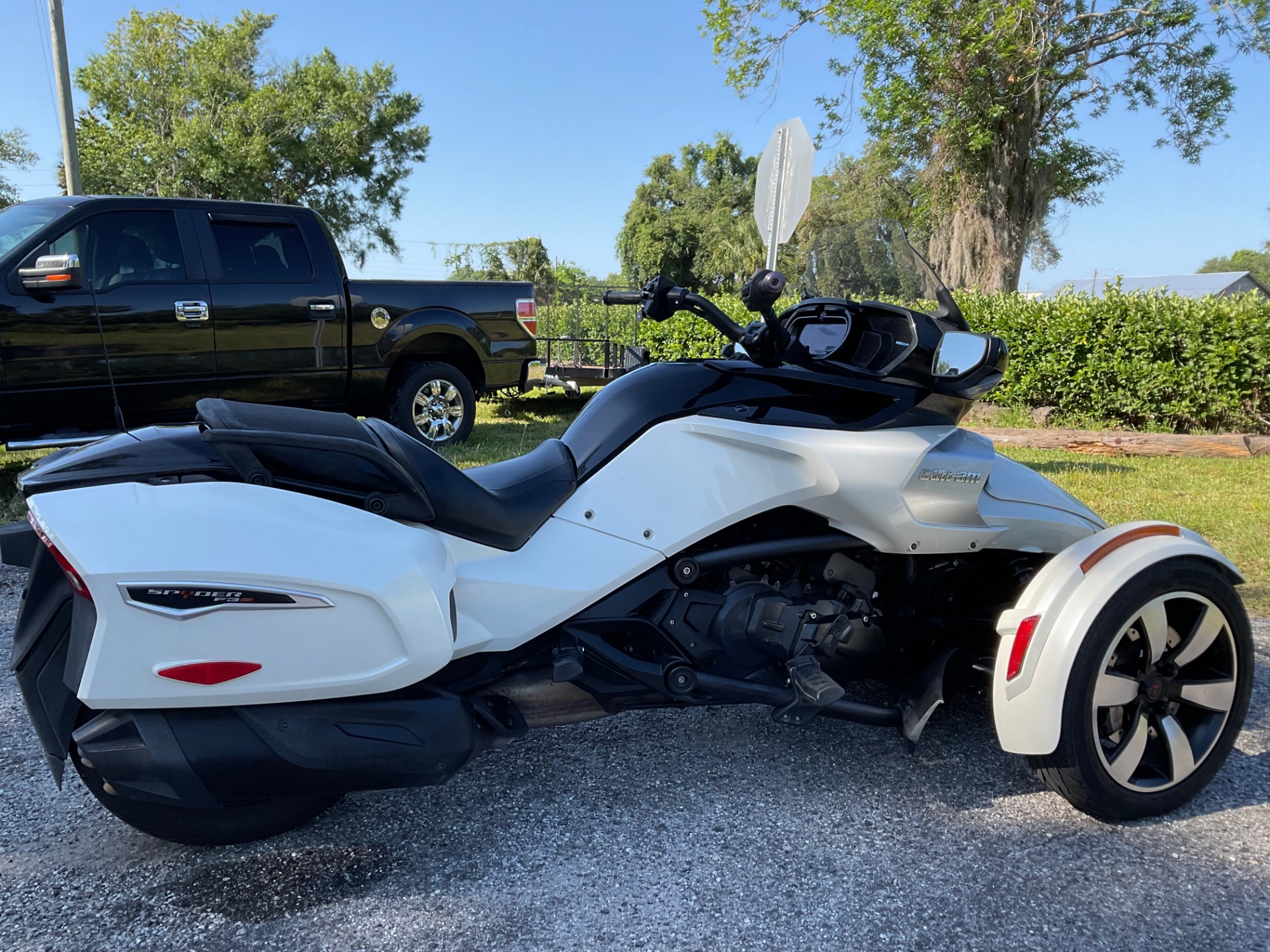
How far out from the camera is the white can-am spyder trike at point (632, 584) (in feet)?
5.86

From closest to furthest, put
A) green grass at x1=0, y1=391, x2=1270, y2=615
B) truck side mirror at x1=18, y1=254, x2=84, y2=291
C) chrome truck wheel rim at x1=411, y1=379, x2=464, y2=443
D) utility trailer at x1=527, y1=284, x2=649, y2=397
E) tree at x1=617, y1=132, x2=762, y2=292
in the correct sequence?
truck side mirror at x1=18, y1=254, x2=84, y2=291 → green grass at x1=0, y1=391, x2=1270, y2=615 → chrome truck wheel rim at x1=411, y1=379, x2=464, y2=443 → utility trailer at x1=527, y1=284, x2=649, y2=397 → tree at x1=617, y1=132, x2=762, y2=292

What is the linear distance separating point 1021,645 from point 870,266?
49.4 inches

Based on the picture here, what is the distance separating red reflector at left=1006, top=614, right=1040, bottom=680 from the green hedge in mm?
8077

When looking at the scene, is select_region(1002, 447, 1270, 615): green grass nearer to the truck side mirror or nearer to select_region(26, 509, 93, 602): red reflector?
select_region(26, 509, 93, 602): red reflector

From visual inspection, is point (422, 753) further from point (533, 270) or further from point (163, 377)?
point (533, 270)

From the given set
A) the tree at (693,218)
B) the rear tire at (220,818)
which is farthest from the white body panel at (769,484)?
the tree at (693,218)

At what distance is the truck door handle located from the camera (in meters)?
6.12

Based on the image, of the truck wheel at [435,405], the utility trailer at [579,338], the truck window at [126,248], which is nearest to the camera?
the truck window at [126,248]

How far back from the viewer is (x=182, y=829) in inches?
84.7

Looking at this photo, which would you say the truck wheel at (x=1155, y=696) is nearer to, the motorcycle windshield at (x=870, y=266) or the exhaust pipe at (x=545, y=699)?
the motorcycle windshield at (x=870, y=266)

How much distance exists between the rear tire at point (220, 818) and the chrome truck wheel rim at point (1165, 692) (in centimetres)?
212

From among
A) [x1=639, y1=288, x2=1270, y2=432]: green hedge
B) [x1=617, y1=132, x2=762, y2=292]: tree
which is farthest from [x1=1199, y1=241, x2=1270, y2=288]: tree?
[x1=639, y1=288, x2=1270, y2=432]: green hedge

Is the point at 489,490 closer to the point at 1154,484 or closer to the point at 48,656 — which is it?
the point at 48,656

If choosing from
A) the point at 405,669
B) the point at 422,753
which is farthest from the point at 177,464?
the point at 422,753
